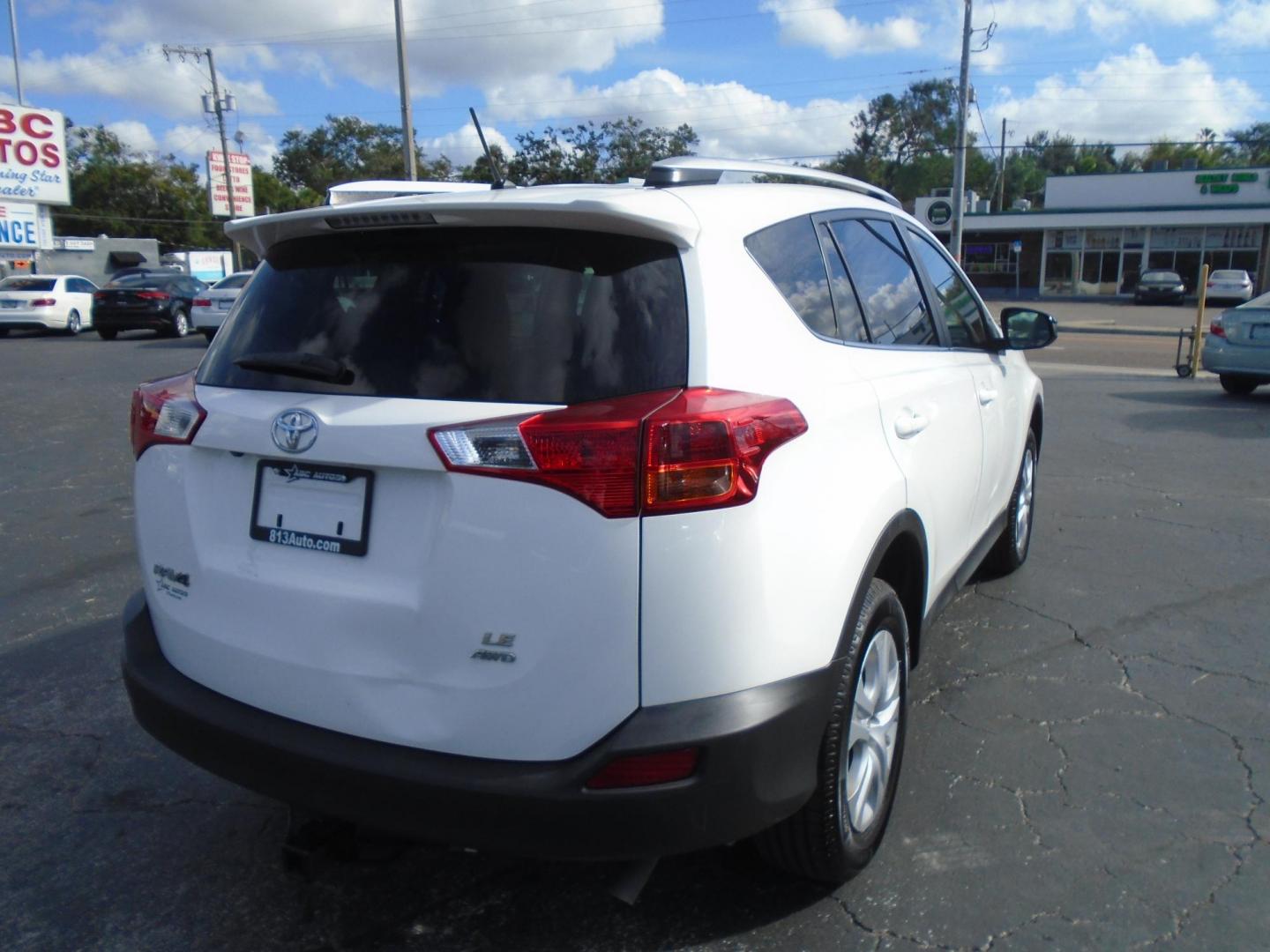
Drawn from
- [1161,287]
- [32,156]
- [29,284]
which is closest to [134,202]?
[32,156]

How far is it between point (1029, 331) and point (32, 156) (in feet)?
131

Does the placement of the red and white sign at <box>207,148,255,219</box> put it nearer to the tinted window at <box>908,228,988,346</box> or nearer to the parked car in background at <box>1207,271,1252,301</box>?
the parked car in background at <box>1207,271,1252,301</box>

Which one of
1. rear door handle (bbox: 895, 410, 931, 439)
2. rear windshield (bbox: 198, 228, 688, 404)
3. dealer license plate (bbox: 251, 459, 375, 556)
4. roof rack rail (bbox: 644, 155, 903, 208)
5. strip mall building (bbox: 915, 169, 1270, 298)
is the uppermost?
strip mall building (bbox: 915, 169, 1270, 298)

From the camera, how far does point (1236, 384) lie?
40.9 ft

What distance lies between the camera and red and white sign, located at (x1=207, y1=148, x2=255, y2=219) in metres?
46.0

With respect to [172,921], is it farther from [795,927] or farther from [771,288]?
[771,288]

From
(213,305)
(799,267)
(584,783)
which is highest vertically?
(799,267)

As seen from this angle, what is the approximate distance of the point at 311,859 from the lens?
2.73m

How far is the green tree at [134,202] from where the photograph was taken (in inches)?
2960

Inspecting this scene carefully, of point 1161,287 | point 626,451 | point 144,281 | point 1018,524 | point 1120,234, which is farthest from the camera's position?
point 1120,234

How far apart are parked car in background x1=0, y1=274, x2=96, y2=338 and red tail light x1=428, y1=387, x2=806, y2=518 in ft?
88.5

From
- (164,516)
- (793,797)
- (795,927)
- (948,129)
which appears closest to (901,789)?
(795,927)

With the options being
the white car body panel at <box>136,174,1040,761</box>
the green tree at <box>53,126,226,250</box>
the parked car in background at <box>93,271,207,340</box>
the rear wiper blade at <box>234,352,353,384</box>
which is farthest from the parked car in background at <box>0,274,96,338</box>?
the green tree at <box>53,126,226,250</box>

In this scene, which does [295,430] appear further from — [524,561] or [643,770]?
[643,770]
